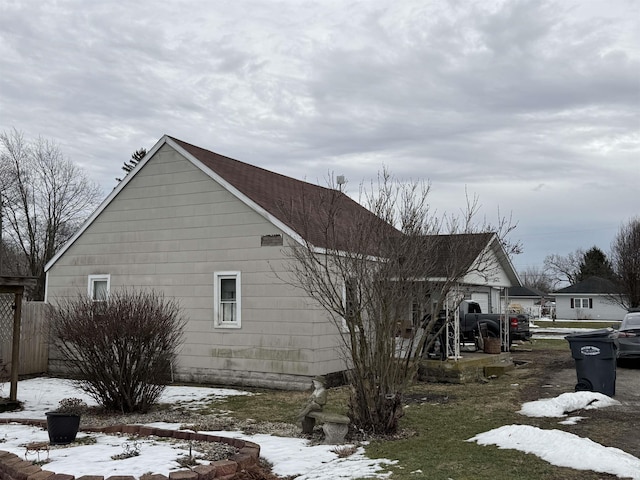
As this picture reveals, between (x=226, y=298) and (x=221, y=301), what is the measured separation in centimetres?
14

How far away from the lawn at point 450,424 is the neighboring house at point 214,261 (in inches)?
42.9

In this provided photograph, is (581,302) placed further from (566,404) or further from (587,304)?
(566,404)

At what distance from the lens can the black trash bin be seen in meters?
11.2

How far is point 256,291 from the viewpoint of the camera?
44.3 ft

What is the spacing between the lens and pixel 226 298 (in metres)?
14.1

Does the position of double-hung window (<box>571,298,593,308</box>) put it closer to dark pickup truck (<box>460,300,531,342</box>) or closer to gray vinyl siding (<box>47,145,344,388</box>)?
dark pickup truck (<box>460,300,531,342</box>)

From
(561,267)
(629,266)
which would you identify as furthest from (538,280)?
(629,266)

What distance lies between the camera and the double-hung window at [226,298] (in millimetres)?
13836

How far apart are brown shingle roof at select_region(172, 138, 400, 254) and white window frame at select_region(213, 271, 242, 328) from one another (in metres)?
1.84

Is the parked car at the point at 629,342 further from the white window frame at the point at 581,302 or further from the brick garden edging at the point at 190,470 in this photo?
the white window frame at the point at 581,302

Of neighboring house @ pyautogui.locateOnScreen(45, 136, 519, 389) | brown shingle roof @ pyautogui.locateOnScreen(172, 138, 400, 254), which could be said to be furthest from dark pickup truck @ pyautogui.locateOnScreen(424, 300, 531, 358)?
brown shingle roof @ pyautogui.locateOnScreen(172, 138, 400, 254)

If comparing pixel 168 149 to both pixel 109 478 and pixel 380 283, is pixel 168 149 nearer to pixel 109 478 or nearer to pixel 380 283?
pixel 380 283

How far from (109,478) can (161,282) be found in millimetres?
9730

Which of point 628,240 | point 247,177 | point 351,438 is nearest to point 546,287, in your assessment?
point 628,240
